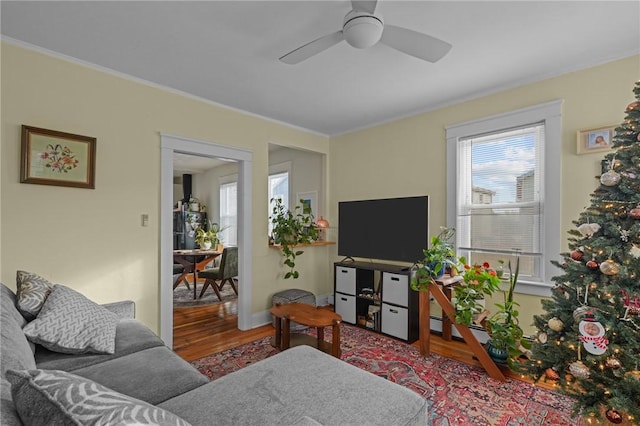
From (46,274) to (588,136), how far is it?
435cm

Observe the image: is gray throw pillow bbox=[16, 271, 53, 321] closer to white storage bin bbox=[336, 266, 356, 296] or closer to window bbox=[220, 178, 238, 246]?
white storage bin bbox=[336, 266, 356, 296]

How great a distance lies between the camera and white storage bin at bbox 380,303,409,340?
10.6 ft

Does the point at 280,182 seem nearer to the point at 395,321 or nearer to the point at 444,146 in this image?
the point at 444,146

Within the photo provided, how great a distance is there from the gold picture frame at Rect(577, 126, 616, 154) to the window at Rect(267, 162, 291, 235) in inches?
156

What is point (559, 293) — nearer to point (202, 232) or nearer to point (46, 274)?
point (46, 274)

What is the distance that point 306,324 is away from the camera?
264 cm

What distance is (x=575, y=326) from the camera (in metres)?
1.75

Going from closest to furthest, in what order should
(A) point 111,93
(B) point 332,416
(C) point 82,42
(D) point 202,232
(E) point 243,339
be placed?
(B) point 332,416 → (C) point 82,42 → (A) point 111,93 → (E) point 243,339 → (D) point 202,232

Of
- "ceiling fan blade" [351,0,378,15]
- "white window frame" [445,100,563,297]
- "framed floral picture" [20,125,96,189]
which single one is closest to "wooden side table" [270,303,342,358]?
"white window frame" [445,100,563,297]

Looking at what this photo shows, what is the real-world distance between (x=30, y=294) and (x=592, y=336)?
10.4ft

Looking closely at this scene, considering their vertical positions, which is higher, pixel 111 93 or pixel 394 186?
pixel 111 93

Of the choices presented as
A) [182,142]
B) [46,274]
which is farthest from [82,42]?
[46,274]

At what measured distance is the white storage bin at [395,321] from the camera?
10.6 ft

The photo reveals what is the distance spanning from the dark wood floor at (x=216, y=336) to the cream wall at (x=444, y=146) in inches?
25.7
